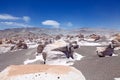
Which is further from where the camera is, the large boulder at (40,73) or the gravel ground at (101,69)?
the gravel ground at (101,69)

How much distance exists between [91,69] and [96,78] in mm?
1894

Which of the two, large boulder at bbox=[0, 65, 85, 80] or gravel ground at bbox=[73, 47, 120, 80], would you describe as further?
gravel ground at bbox=[73, 47, 120, 80]

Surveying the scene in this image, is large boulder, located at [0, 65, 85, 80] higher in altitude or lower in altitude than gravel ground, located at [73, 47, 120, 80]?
higher

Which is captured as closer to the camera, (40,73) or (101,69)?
(40,73)

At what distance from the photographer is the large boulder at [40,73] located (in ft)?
22.3

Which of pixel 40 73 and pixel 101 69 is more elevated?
pixel 40 73

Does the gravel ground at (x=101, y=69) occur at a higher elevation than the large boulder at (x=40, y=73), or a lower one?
lower

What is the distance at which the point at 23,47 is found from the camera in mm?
30656

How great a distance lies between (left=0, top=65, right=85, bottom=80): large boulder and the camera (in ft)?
22.3

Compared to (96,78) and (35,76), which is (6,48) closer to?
(96,78)

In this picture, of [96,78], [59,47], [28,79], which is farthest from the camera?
[59,47]

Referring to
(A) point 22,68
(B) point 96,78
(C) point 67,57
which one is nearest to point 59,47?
(C) point 67,57

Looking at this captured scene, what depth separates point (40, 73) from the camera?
704cm

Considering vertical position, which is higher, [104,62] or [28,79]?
[28,79]
